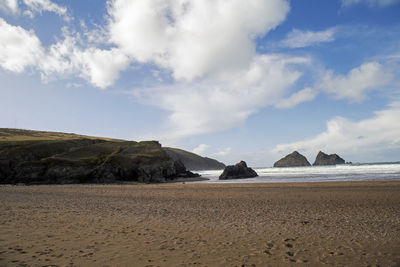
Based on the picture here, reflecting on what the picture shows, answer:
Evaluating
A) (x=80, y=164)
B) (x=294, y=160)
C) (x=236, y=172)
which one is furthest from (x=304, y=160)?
(x=80, y=164)

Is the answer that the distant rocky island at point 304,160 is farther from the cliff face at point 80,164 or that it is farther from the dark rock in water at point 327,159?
the cliff face at point 80,164

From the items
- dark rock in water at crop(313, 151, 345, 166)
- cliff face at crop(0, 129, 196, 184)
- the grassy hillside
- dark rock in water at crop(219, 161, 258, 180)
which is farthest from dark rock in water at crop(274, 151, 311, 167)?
the grassy hillside

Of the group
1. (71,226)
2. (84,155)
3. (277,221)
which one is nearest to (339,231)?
(277,221)

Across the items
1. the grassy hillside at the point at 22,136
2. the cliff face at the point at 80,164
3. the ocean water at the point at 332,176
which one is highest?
the grassy hillside at the point at 22,136

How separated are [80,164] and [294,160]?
538 ft

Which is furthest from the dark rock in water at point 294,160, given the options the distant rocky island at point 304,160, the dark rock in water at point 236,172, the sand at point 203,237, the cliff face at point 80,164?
the sand at point 203,237

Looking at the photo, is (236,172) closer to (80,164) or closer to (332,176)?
(332,176)

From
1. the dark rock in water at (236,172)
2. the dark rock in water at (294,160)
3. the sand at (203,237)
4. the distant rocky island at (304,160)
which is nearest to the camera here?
the sand at (203,237)

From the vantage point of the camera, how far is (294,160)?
18475cm

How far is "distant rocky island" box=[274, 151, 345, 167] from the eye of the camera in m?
166

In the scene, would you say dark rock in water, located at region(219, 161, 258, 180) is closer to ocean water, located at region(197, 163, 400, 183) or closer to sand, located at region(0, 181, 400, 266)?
ocean water, located at region(197, 163, 400, 183)

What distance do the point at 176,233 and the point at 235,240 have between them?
261 centimetres

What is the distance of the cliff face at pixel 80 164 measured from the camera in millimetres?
52656

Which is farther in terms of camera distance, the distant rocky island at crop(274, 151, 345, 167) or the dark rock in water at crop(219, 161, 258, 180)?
the distant rocky island at crop(274, 151, 345, 167)
